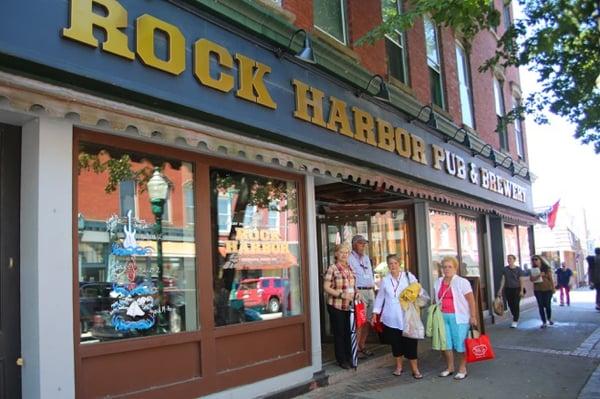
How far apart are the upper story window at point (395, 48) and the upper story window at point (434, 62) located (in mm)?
1281

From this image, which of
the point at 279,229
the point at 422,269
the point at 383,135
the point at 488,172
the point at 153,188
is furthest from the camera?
the point at 488,172

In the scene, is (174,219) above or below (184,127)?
below

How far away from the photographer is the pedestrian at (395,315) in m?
7.20

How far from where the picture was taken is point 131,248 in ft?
16.1

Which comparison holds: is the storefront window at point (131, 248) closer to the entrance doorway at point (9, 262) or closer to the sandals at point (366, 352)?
the entrance doorway at point (9, 262)

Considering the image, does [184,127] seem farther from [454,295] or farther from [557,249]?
[557,249]

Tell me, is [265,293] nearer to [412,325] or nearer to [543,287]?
[412,325]

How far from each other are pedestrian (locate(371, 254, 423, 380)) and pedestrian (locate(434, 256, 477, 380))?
0.44m

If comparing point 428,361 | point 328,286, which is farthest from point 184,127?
point 428,361

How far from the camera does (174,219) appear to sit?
535 centimetres

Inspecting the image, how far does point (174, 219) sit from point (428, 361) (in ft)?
16.2

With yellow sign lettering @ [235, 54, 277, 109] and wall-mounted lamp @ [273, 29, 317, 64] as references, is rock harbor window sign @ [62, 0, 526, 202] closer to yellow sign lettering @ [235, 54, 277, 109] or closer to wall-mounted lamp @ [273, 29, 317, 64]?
yellow sign lettering @ [235, 54, 277, 109]

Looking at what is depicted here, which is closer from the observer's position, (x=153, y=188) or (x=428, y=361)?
(x=153, y=188)

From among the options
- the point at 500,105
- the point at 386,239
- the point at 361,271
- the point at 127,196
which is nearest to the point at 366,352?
the point at 361,271
